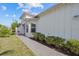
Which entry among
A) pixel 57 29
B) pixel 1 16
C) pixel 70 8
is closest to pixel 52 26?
pixel 57 29

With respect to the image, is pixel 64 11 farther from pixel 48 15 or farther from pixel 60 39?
pixel 48 15

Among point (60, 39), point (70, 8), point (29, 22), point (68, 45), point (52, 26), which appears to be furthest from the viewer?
point (29, 22)

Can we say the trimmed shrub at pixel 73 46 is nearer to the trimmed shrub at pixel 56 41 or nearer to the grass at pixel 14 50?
the trimmed shrub at pixel 56 41

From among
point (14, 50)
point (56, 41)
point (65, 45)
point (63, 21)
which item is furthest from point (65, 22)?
point (14, 50)

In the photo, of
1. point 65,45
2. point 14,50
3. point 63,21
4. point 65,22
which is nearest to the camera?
point 65,45

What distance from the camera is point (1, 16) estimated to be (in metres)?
15.5

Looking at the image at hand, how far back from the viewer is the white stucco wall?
9.98m

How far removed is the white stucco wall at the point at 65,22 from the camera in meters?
9.98

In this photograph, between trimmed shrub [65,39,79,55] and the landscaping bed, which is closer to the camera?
trimmed shrub [65,39,79,55]

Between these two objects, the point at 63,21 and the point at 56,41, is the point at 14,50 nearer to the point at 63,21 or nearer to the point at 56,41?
the point at 56,41

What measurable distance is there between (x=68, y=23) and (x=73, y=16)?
691mm

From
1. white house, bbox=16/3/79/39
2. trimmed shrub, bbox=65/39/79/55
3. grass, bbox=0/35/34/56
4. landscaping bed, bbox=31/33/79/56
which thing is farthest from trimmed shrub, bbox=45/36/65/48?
grass, bbox=0/35/34/56

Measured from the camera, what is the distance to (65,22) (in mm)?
11133

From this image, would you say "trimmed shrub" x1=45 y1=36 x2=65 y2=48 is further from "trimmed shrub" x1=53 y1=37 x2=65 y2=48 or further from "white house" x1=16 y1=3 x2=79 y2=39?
"white house" x1=16 y1=3 x2=79 y2=39
